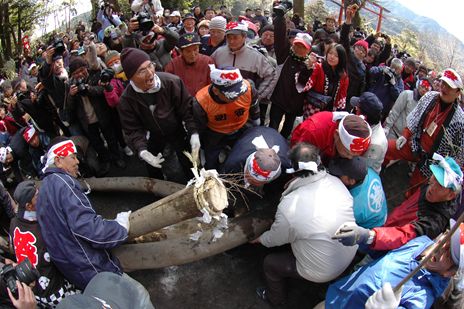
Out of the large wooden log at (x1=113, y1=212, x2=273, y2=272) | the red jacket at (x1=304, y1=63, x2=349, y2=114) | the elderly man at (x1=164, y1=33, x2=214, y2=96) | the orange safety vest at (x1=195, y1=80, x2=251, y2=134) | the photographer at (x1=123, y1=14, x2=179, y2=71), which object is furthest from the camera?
the photographer at (x1=123, y1=14, x2=179, y2=71)

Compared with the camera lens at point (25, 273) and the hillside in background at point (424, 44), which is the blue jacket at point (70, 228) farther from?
the hillside in background at point (424, 44)

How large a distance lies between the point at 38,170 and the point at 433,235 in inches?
211

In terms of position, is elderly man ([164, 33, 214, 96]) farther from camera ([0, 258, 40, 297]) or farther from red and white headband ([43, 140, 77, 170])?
camera ([0, 258, 40, 297])

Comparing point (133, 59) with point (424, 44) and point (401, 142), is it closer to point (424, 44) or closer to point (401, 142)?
point (401, 142)

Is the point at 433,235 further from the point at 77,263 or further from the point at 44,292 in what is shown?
the point at 44,292

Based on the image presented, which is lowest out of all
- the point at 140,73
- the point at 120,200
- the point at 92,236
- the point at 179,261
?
the point at 120,200

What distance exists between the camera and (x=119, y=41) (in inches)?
244

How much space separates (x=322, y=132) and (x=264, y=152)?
84cm

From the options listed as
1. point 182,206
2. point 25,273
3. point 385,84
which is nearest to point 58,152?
point 25,273

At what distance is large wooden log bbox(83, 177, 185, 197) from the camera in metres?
4.56

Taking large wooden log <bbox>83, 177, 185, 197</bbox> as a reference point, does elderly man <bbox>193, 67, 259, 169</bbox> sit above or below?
above

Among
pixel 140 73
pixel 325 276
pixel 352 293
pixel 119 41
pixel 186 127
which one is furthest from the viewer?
pixel 119 41

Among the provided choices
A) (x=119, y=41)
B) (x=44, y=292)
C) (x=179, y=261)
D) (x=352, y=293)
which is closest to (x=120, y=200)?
(x=179, y=261)

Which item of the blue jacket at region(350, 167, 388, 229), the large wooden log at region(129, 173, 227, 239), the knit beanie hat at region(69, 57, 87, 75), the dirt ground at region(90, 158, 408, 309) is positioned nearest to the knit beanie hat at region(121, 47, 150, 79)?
the knit beanie hat at region(69, 57, 87, 75)
